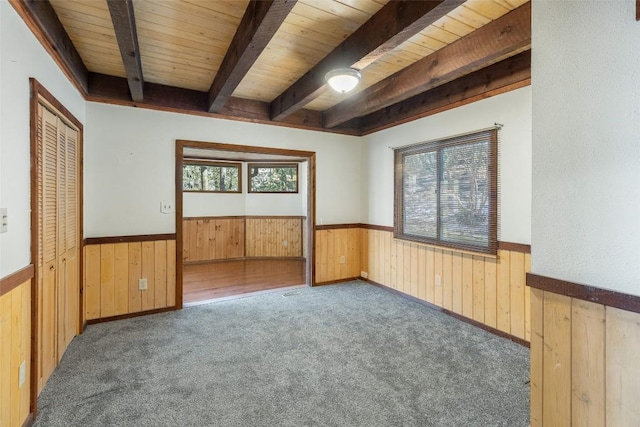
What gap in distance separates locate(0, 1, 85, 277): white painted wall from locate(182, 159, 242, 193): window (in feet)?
15.4

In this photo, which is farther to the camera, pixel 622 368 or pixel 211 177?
pixel 211 177

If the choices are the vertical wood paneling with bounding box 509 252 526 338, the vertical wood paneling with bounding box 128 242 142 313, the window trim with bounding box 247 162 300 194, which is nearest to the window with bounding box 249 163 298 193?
the window trim with bounding box 247 162 300 194

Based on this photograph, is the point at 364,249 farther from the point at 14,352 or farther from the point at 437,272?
the point at 14,352

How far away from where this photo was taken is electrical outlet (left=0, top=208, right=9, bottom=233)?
4.98 feet

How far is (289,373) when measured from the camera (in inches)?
90.1

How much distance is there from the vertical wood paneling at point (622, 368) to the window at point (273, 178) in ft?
20.4

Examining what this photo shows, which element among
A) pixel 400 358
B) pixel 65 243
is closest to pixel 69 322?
pixel 65 243

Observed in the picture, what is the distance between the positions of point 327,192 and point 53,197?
3154 mm

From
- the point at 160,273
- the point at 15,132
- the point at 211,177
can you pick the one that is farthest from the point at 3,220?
the point at 211,177

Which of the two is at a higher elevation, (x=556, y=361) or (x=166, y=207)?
(x=166, y=207)

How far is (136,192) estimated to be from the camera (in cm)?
343

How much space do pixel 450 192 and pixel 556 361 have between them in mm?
2307

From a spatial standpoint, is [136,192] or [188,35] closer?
[188,35]

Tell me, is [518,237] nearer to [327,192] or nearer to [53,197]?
[327,192]
